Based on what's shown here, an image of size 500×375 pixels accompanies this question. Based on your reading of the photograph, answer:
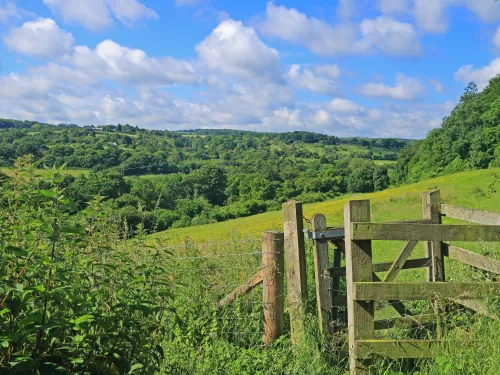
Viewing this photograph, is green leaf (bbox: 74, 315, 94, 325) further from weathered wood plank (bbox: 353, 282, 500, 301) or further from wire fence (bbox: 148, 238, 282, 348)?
weathered wood plank (bbox: 353, 282, 500, 301)

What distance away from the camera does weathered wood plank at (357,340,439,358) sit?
4.96m

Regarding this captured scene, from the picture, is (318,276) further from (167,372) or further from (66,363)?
(66,363)

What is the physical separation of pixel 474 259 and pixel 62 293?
16.7 feet

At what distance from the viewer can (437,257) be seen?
7191mm

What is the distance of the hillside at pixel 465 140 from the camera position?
75938mm

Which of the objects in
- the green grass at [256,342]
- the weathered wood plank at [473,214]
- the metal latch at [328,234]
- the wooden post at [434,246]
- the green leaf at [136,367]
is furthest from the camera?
the wooden post at [434,246]

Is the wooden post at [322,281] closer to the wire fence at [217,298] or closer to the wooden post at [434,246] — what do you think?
the wire fence at [217,298]

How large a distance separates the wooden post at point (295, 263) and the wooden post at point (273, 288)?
0.37 feet

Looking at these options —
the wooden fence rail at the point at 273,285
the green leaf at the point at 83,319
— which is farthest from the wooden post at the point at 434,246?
the green leaf at the point at 83,319

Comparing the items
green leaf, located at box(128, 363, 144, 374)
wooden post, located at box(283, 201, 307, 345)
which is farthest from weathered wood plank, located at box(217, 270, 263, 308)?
green leaf, located at box(128, 363, 144, 374)

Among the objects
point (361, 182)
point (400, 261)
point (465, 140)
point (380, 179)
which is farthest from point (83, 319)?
point (361, 182)

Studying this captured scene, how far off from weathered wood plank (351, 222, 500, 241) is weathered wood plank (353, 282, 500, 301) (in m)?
0.45

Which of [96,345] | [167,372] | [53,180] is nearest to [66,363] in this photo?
[96,345]

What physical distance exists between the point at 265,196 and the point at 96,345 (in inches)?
3996
